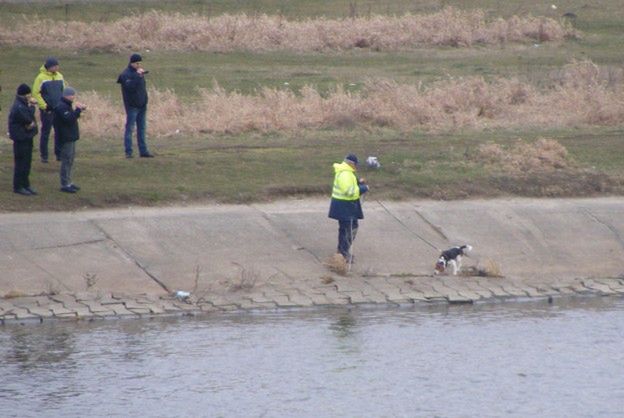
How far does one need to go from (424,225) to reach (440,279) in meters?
1.68

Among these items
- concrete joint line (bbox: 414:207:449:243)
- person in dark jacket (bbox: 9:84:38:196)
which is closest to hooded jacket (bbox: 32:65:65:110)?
person in dark jacket (bbox: 9:84:38:196)

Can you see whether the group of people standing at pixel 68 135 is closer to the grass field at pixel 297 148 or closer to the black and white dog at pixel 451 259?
the grass field at pixel 297 148

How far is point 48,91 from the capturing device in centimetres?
1981

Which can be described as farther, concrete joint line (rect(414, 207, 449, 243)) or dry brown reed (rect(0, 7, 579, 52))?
dry brown reed (rect(0, 7, 579, 52))

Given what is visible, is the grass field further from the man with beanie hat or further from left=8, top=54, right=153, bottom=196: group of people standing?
the man with beanie hat

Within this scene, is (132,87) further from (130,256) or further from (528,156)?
(528,156)

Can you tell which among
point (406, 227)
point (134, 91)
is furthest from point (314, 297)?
point (134, 91)

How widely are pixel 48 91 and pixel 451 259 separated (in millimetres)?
6845

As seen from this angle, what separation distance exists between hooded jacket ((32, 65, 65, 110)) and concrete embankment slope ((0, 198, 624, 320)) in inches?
93.2

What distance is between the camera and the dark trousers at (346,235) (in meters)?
17.3

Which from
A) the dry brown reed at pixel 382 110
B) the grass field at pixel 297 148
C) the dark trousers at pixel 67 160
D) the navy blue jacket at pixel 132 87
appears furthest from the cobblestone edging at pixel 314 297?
the dry brown reed at pixel 382 110

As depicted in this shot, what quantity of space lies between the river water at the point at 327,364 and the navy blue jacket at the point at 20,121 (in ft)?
12.5

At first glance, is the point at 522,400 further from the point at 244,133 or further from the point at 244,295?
the point at 244,133

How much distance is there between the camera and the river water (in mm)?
12719
